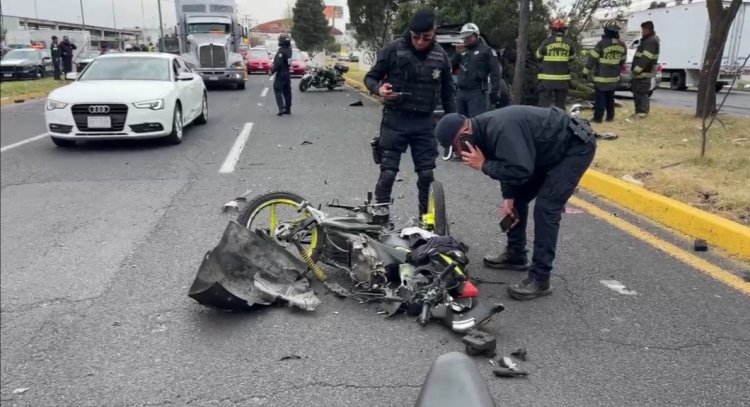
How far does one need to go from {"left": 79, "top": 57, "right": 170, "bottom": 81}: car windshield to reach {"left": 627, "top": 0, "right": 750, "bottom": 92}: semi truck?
58.6ft

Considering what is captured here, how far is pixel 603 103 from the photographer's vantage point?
1128 centimetres

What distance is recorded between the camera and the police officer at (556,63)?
34.3 ft

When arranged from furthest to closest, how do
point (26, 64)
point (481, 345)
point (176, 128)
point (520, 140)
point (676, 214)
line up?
point (26, 64) → point (176, 128) → point (676, 214) → point (520, 140) → point (481, 345)

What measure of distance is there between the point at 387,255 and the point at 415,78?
5.70ft

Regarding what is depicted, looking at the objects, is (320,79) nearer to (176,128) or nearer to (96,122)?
(176,128)

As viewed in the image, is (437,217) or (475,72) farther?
(475,72)

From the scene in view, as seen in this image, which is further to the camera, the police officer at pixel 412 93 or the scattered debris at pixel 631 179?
the scattered debris at pixel 631 179

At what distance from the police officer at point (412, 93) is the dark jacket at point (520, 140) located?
123 centimetres

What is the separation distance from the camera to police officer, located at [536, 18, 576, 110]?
1047 centimetres

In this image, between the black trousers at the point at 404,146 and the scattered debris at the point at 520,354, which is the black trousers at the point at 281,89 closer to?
the black trousers at the point at 404,146

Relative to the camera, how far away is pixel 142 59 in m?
10.7

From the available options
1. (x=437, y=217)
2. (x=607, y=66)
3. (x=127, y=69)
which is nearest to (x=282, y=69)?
(x=127, y=69)

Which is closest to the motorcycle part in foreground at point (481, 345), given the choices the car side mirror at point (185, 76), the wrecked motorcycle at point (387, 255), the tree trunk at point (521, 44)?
the wrecked motorcycle at point (387, 255)

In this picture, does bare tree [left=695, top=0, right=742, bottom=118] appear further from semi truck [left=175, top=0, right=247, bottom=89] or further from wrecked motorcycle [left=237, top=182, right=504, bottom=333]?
semi truck [left=175, top=0, right=247, bottom=89]
